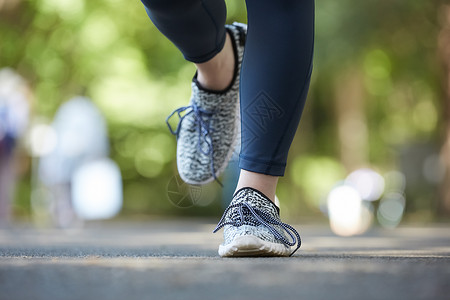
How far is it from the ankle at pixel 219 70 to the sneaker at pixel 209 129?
2 centimetres

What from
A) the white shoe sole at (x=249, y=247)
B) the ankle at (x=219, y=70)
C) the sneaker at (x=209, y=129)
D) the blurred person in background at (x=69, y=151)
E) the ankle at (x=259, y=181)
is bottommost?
the blurred person in background at (x=69, y=151)

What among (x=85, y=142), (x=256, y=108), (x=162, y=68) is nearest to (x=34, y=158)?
(x=162, y=68)

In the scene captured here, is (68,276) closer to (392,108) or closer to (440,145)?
(440,145)

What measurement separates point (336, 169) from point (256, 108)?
20139mm

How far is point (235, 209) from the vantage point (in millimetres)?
2471

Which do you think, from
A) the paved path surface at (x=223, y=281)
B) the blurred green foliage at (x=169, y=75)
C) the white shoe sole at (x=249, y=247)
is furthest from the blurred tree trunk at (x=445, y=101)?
the paved path surface at (x=223, y=281)

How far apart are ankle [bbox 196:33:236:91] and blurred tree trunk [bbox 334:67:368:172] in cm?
1495

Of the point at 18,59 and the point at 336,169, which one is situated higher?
the point at 18,59

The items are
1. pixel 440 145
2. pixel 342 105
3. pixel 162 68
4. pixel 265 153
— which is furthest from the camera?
pixel 342 105

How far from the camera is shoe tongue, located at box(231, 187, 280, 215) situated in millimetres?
2449

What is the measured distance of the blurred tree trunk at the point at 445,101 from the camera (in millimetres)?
12086

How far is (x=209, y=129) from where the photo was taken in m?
2.98

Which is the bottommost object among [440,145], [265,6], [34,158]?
[34,158]

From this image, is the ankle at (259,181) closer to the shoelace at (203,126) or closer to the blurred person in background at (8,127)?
the shoelace at (203,126)
